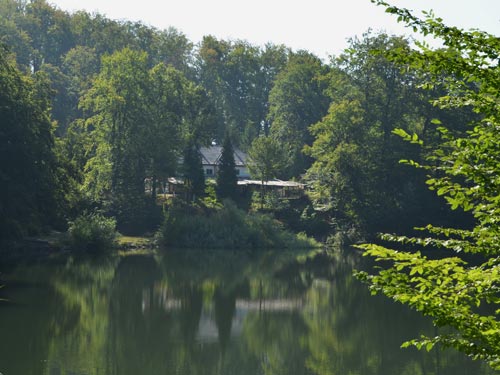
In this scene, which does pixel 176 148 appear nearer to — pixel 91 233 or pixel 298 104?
pixel 91 233

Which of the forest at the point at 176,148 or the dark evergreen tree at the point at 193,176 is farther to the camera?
the dark evergreen tree at the point at 193,176

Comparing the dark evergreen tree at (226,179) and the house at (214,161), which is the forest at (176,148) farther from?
the house at (214,161)

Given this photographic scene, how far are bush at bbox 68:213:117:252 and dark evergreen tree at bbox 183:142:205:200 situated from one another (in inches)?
515

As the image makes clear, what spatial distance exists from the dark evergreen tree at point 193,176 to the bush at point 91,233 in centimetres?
1307

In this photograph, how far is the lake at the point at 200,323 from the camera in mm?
19891

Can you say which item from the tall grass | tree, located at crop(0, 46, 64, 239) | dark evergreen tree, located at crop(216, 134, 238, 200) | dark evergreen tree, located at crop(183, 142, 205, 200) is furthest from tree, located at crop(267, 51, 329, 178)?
tree, located at crop(0, 46, 64, 239)

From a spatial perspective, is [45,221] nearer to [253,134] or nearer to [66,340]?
[66,340]

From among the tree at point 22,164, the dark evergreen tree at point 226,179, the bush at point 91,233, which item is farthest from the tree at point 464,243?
the dark evergreen tree at point 226,179

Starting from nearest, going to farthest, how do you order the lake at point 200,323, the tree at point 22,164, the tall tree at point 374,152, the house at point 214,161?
the lake at point 200,323 → the tree at point 22,164 → the tall tree at point 374,152 → the house at point 214,161

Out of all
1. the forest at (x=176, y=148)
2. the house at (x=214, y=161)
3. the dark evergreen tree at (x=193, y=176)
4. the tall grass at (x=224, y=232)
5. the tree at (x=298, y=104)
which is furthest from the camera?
the tree at (x=298, y=104)

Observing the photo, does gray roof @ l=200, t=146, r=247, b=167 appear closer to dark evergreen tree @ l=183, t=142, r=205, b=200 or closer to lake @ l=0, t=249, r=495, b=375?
dark evergreen tree @ l=183, t=142, r=205, b=200

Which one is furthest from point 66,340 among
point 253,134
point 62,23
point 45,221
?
point 62,23

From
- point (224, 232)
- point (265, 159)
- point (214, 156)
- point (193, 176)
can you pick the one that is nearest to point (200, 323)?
point (224, 232)

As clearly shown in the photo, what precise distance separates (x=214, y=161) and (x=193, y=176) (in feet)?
56.3
